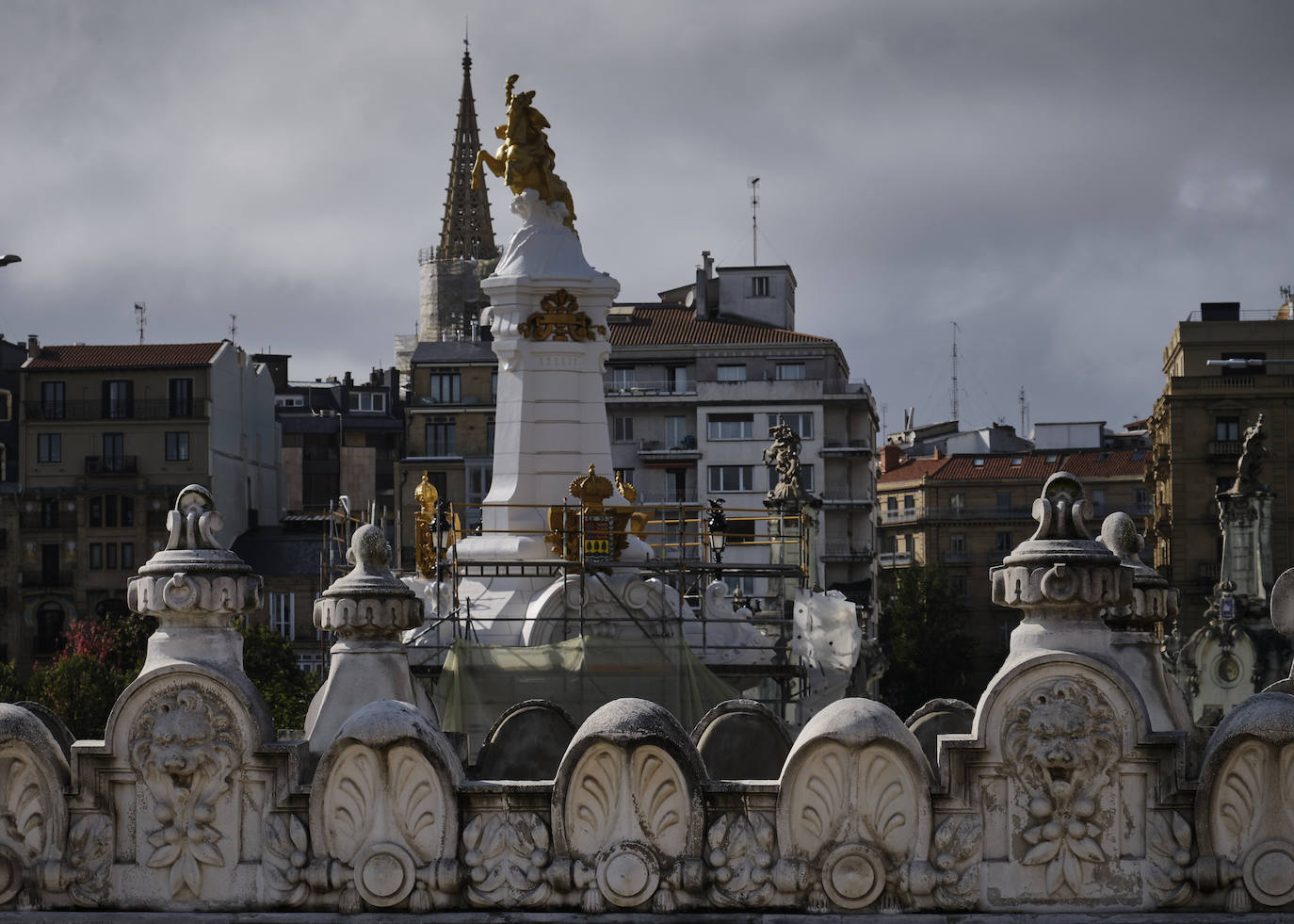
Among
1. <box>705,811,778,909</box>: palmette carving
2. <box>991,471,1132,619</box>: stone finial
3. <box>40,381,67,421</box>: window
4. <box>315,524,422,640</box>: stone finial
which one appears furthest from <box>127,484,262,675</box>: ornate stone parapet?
<box>40,381,67,421</box>: window

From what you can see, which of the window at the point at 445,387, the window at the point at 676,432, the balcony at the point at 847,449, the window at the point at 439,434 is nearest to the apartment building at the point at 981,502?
the balcony at the point at 847,449

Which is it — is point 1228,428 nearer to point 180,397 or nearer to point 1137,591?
point 180,397

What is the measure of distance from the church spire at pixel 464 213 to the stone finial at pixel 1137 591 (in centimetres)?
16971

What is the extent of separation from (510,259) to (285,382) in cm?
9723

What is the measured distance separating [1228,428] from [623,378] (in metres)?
25.9

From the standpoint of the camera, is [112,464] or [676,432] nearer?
[112,464]

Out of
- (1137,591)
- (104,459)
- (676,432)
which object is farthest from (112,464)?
(1137,591)

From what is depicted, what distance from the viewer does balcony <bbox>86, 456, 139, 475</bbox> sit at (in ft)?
339

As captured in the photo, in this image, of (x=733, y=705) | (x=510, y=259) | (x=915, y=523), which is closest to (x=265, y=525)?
(x=915, y=523)

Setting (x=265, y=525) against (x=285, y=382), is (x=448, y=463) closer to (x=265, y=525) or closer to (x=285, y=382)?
(x=265, y=525)

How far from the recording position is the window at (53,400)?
10475 centimetres

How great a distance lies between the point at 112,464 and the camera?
104 metres

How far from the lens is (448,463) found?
106m

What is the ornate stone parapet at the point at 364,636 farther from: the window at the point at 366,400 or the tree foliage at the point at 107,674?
the window at the point at 366,400
